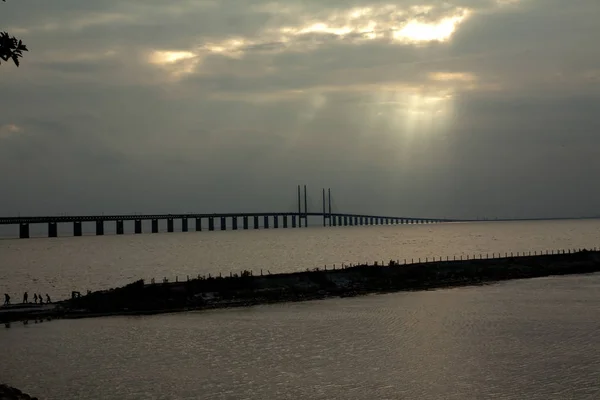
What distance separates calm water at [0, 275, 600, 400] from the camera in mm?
36406

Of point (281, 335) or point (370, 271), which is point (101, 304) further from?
point (370, 271)

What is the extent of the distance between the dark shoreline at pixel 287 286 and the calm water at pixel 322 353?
142 inches

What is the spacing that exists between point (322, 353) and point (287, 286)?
32737mm

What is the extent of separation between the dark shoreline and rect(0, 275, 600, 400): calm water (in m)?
3.61

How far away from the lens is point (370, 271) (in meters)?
89.2

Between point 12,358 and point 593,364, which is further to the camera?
point 12,358

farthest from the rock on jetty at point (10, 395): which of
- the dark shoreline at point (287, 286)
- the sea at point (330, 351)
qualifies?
the dark shoreline at point (287, 286)

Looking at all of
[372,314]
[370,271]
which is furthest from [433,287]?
[372,314]

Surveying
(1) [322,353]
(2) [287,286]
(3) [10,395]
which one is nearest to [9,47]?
(3) [10,395]

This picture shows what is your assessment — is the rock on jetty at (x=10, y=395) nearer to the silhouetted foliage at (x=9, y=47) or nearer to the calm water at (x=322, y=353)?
the calm water at (x=322, y=353)

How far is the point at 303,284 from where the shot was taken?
261 feet

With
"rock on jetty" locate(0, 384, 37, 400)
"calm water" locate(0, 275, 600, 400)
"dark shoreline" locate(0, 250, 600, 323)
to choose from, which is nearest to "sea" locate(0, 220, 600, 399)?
"calm water" locate(0, 275, 600, 400)

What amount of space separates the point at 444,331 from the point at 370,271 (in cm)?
3526

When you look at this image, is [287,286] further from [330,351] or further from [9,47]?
[9,47]
